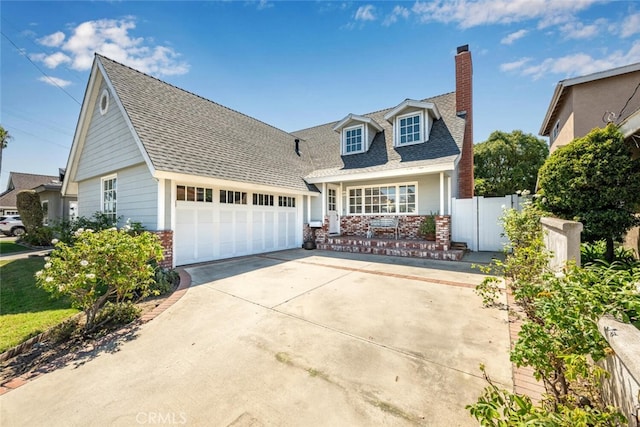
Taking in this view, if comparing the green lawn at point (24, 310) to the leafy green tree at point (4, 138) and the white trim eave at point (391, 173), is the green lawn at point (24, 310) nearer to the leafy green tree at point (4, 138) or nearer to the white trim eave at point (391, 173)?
the white trim eave at point (391, 173)

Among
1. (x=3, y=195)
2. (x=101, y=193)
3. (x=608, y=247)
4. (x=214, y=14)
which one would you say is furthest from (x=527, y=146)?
(x=3, y=195)

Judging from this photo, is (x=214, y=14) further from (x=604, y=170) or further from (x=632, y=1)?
(x=632, y=1)

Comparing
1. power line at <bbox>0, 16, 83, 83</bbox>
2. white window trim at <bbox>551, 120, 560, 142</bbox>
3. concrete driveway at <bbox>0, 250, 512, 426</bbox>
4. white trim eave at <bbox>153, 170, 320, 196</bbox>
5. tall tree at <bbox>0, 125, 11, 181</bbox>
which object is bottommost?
concrete driveway at <bbox>0, 250, 512, 426</bbox>

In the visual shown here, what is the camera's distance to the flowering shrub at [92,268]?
152 inches

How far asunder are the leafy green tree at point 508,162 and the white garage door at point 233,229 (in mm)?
20221

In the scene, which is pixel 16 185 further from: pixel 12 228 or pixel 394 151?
pixel 394 151

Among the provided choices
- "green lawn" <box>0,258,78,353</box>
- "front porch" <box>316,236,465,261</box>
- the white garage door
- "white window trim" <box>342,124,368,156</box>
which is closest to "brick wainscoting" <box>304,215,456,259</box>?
"front porch" <box>316,236,465,261</box>

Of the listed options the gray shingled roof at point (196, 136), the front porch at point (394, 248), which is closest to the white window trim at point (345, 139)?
the gray shingled roof at point (196, 136)

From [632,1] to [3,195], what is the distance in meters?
49.2

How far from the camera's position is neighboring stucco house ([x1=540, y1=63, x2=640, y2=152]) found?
9.64 m

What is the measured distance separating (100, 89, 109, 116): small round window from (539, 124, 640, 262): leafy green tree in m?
13.6

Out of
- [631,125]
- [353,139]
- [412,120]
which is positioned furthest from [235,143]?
[631,125]

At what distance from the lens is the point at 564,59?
9.05 meters

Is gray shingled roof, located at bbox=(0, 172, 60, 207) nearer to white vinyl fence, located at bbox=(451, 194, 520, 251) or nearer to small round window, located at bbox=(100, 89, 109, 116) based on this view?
small round window, located at bbox=(100, 89, 109, 116)
